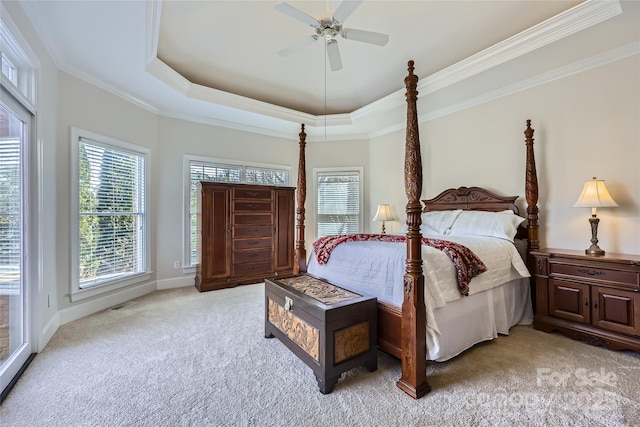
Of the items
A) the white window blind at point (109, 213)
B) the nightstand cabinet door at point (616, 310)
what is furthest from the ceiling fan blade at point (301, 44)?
the nightstand cabinet door at point (616, 310)

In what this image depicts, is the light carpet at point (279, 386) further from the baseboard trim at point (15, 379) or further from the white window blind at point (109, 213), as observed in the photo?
the white window blind at point (109, 213)

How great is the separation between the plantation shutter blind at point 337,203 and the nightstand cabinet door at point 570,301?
3.31 meters

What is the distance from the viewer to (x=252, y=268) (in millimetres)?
4574

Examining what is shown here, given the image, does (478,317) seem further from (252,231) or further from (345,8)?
(252,231)

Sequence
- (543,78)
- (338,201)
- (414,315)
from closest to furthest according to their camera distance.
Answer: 1. (414,315)
2. (543,78)
3. (338,201)

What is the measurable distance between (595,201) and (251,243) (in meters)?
4.14

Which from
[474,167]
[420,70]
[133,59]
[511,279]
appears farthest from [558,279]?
[133,59]

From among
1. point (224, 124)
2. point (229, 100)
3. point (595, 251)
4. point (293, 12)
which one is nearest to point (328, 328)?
point (293, 12)

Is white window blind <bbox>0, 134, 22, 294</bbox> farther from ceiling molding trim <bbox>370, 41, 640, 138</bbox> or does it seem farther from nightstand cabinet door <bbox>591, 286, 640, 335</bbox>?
ceiling molding trim <bbox>370, 41, 640, 138</bbox>

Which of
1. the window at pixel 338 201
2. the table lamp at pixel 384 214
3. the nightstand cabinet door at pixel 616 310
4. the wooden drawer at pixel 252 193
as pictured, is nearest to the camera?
the nightstand cabinet door at pixel 616 310

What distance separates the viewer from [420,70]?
12.3ft

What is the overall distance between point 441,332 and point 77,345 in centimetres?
307

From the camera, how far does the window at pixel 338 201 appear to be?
568 cm

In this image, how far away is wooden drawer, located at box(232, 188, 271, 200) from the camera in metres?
4.42
